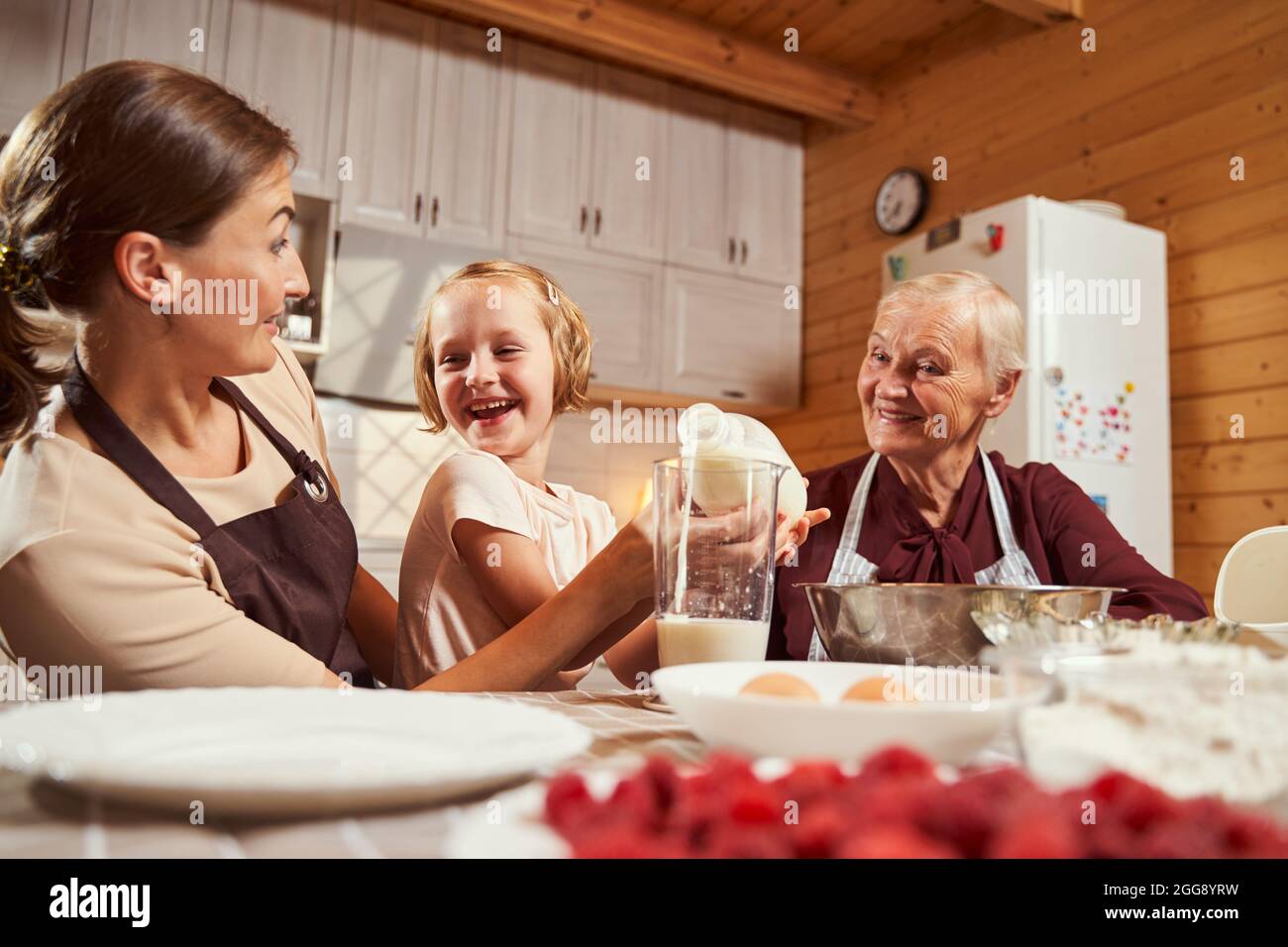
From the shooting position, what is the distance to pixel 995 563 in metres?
1.52

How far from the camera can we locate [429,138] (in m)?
3.49

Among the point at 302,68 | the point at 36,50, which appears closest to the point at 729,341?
the point at 302,68

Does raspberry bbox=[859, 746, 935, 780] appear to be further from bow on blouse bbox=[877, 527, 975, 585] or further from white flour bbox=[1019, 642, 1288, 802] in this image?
bow on blouse bbox=[877, 527, 975, 585]

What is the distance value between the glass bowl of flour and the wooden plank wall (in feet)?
8.33

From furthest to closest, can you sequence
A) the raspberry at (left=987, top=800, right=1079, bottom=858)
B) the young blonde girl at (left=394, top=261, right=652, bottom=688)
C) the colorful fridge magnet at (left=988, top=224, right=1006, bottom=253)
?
the colorful fridge magnet at (left=988, top=224, right=1006, bottom=253), the young blonde girl at (left=394, top=261, right=652, bottom=688), the raspberry at (left=987, top=800, right=1079, bottom=858)

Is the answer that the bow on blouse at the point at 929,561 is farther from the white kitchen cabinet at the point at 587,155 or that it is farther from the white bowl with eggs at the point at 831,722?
the white kitchen cabinet at the point at 587,155

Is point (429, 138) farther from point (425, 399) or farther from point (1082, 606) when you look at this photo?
point (1082, 606)

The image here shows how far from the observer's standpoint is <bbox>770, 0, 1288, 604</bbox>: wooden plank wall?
2648 millimetres

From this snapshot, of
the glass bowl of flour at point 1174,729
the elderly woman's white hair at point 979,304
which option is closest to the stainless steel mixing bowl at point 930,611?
the glass bowl of flour at point 1174,729

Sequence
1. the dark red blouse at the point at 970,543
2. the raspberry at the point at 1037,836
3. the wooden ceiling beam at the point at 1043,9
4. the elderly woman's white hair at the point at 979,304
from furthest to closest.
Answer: the wooden ceiling beam at the point at 1043,9
the elderly woman's white hair at the point at 979,304
the dark red blouse at the point at 970,543
the raspberry at the point at 1037,836

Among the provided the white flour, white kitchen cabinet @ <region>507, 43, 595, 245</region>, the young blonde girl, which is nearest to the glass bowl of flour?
the white flour

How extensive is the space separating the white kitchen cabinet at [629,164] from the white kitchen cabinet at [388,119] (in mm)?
690

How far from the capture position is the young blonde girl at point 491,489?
1.16m
